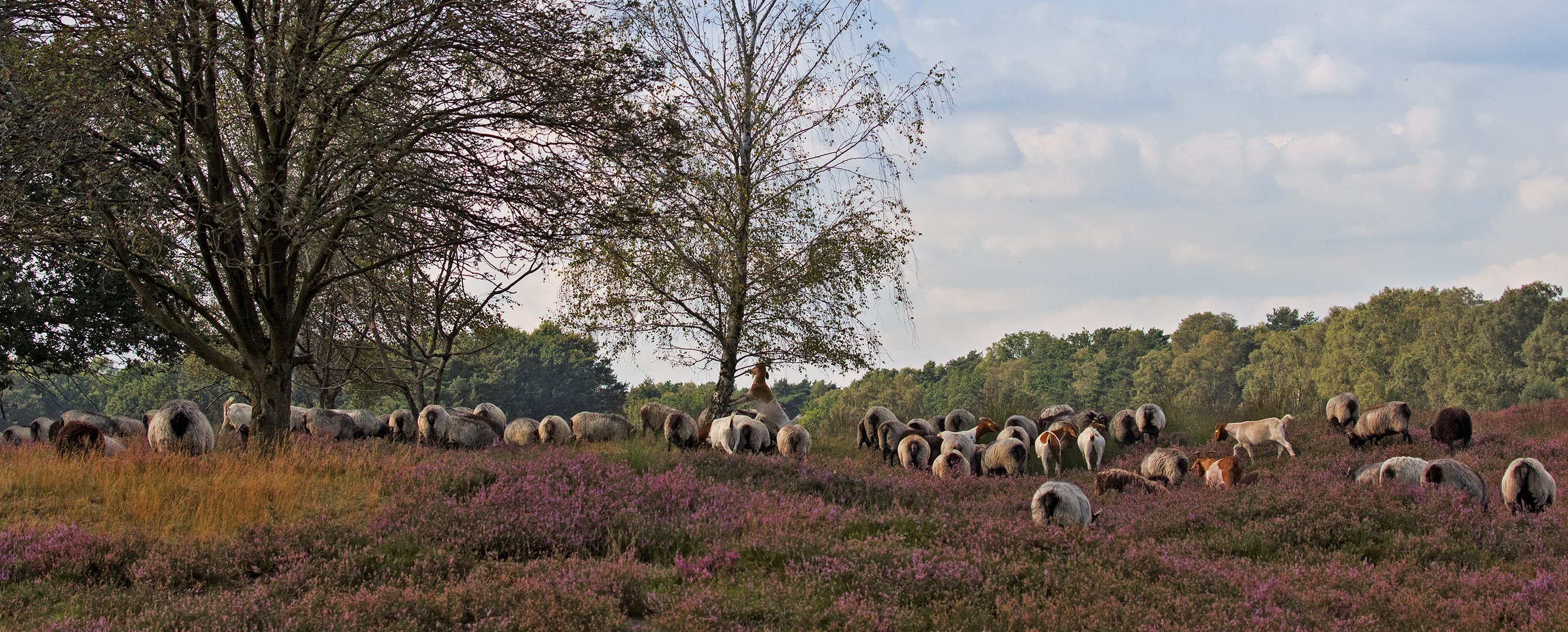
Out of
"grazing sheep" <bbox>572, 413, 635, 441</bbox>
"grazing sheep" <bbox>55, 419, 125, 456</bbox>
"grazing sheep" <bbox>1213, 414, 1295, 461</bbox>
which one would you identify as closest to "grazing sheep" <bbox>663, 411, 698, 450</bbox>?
"grazing sheep" <bbox>572, 413, 635, 441</bbox>

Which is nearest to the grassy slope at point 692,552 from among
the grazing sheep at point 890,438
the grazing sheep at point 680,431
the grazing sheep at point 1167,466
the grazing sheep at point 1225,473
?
the grazing sheep at point 1225,473

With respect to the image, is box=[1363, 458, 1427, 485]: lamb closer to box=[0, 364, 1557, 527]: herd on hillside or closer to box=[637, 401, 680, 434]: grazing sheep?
box=[0, 364, 1557, 527]: herd on hillside

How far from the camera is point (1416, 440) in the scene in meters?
19.5

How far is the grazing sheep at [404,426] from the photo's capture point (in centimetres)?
2222

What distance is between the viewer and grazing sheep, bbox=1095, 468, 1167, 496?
53.5 ft

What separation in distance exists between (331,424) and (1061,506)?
15505 millimetres

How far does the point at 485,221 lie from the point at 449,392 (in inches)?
2167

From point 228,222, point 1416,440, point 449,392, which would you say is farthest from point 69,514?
point 449,392

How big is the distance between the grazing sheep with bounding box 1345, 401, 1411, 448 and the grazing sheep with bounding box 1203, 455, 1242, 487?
4.09m

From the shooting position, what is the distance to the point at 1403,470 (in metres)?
14.9

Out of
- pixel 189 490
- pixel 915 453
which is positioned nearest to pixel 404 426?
pixel 189 490

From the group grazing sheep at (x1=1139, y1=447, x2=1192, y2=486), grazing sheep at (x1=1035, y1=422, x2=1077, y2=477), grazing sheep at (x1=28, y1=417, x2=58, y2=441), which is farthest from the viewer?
grazing sheep at (x1=28, y1=417, x2=58, y2=441)

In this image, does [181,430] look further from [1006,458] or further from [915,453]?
[1006,458]

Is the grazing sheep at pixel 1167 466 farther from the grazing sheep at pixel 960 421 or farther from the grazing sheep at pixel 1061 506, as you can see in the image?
the grazing sheep at pixel 960 421
